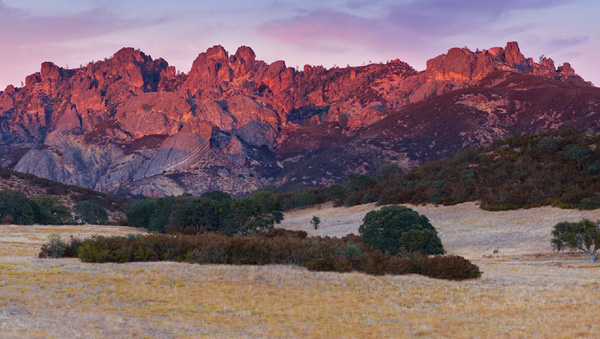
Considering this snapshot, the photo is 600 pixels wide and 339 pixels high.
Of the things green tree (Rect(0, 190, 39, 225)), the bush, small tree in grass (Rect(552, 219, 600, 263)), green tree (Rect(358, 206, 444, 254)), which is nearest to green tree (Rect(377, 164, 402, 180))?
green tree (Rect(358, 206, 444, 254))

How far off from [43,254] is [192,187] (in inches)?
6702

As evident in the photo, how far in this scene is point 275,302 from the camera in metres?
19.3

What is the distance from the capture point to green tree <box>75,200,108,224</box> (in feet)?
274

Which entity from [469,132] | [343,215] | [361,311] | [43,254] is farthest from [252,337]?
[469,132]

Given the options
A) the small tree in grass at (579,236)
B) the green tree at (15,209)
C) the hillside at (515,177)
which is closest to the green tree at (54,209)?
the green tree at (15,209)

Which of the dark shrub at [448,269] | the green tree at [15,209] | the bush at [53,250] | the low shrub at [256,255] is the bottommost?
the dark shrub at [448,269]

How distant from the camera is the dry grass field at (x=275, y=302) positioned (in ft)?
50.8

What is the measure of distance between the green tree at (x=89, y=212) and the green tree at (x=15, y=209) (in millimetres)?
19978

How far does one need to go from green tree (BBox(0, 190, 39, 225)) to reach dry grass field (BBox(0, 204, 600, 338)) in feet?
116

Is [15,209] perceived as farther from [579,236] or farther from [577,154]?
[577,154]

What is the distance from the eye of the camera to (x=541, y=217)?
56.5 metres

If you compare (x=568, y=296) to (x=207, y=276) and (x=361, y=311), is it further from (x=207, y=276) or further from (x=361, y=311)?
(x=207, y=276)

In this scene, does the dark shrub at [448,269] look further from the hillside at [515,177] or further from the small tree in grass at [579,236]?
the hillside at [515,177]

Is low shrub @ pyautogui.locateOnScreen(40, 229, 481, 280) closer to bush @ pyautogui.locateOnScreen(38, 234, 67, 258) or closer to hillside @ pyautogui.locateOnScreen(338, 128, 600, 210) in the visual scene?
bush @ pyautogui.locateOnScreen(38, 234, 67, 258)
